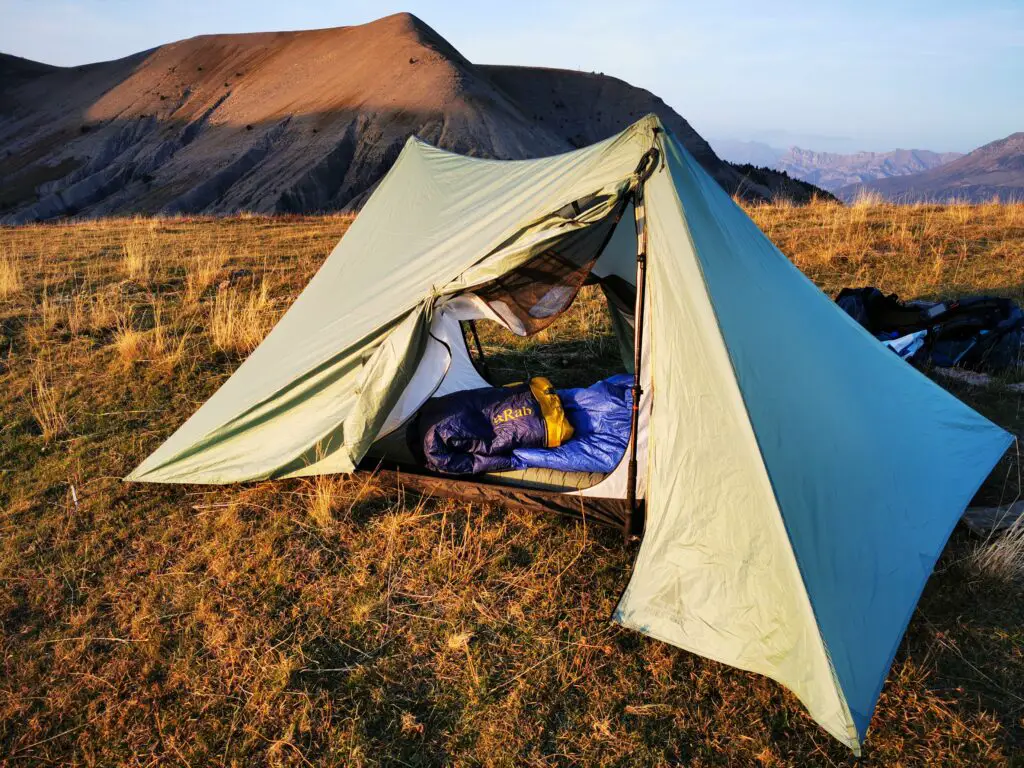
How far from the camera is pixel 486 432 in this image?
4.04 meters

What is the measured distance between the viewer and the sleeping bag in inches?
156

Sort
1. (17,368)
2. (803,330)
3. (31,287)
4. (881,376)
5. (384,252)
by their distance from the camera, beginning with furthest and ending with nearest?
1. (31,287)
2. (17,368)
3. (384,252)
4. (881,376)
5. (803,330)

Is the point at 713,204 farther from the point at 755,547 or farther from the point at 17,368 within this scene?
the point at 17,368

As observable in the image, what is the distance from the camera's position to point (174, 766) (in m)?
2.41

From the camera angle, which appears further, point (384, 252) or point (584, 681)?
point (384, 252)

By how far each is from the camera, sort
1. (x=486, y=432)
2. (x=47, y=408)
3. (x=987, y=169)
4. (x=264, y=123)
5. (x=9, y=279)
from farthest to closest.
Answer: (x=987, y=169) → (x=264, y=123) → (x=9, y=279) → (x=47, y=408) → (x=486, y=432)

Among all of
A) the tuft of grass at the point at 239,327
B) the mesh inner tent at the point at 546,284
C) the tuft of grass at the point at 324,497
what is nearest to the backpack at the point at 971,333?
the mesh inner tent at the point at 546,284

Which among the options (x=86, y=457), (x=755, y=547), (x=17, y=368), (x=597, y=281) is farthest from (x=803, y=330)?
(x=17, y=368)

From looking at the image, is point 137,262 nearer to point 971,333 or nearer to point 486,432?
point 486,432

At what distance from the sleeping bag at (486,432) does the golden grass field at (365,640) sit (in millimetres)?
290

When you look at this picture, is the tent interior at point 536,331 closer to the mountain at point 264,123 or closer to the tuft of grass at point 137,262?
the tuft of grass at point 137,262

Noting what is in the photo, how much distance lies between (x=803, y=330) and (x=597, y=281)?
2.11 m

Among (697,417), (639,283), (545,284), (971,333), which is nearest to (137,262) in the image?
(545,284)

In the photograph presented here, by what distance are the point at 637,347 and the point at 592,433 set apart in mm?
1146
